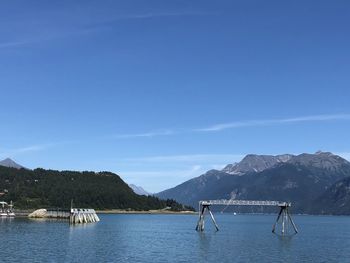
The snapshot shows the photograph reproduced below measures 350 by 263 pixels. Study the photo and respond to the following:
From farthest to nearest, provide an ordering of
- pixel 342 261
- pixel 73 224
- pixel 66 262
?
1. pixel 73 224
2. pixel 342 261
3. pixel 66 262

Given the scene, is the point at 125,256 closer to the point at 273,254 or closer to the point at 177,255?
the point at 177,255

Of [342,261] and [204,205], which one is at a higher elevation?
[204,205]

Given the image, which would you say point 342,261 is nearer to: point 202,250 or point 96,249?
point 202,250

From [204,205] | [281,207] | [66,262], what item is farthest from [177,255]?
[281,207]

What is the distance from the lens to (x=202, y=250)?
337ft

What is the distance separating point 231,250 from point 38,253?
3608 cm

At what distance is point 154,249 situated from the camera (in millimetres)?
103812

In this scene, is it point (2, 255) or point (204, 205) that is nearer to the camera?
point (2, 255)

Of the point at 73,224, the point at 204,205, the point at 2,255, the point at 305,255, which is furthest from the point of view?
the point at 73,224

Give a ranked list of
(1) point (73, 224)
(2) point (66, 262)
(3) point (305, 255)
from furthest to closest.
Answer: (1) point (73, 224) < (3) point (305, 255) < (2) point (66, 262)

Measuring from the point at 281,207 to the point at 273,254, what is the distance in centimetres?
6161

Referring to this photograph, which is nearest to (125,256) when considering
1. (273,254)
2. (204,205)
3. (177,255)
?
(177,255)

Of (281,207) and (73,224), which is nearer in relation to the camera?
(281,207)

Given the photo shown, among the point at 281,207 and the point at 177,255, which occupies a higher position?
the point at 281,207
